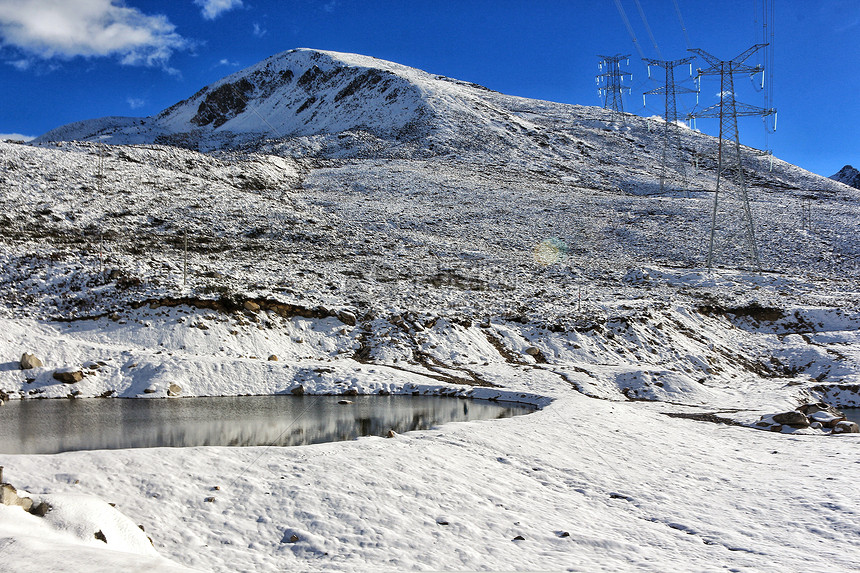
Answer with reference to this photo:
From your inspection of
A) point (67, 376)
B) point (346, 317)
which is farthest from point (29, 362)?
point (346, 317)

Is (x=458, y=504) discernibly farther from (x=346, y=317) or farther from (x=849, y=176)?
(x=849, y=176)

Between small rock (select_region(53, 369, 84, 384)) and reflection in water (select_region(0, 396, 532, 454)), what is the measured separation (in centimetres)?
125

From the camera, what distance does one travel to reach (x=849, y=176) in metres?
126

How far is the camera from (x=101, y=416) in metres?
15.1

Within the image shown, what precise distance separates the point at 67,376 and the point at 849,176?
518 feet

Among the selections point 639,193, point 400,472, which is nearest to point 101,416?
point 400,472

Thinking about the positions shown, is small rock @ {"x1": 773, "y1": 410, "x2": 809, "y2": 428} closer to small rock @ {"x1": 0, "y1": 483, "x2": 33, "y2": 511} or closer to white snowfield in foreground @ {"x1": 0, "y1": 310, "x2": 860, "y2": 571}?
white snowfield in foreground @ {"x1": 0, "y1": 310, "x2": 860, "y2": 571}

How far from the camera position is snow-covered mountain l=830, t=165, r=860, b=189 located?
4882 inches

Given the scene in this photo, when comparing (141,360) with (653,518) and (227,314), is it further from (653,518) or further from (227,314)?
(653,518)

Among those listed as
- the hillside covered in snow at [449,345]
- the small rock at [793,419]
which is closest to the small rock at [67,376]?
the hillside covered in snow at [449,345]

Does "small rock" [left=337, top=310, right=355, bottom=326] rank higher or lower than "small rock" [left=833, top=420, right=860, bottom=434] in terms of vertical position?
higher

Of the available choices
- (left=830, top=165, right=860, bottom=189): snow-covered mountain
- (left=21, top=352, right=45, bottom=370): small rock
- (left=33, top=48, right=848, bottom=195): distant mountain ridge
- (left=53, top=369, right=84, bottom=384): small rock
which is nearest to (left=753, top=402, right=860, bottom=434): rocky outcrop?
(left=53, top=369, right=84, bottom=384): small rock

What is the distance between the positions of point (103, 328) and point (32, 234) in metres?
15.1

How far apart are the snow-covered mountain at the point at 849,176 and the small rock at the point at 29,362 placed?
15321cm
